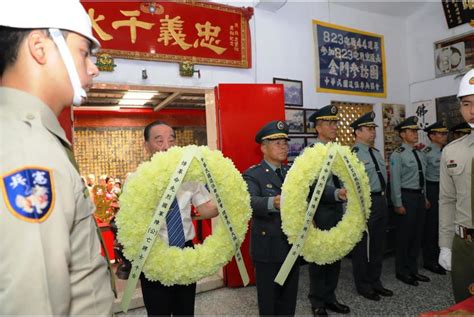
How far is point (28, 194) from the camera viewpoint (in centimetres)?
64

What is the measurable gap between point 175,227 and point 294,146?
264 centimetres

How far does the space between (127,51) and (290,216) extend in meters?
2.17

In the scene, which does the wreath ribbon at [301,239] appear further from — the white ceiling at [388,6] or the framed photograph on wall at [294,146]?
the white ceiling at [388,6]

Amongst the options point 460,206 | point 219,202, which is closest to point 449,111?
point 460,206

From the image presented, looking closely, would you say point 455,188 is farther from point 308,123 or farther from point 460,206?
point 308,123

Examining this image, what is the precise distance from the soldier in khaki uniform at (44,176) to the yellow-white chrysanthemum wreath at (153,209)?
0.79 metres

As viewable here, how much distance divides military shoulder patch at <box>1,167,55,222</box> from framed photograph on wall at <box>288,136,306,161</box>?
11.9 ft

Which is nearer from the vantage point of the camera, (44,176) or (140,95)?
(44,176)

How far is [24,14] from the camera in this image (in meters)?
0.74

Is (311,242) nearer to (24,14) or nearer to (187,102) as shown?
Result: (24,14)

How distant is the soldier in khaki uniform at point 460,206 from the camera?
71.8 inches

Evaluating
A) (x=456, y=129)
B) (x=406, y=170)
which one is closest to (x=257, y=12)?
(x=406, y=170)

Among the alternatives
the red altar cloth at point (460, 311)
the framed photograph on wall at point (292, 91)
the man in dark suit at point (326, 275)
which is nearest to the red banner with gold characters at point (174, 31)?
the framed photograph on wall at point (292, 91)

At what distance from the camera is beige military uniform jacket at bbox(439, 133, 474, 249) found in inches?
75.5
